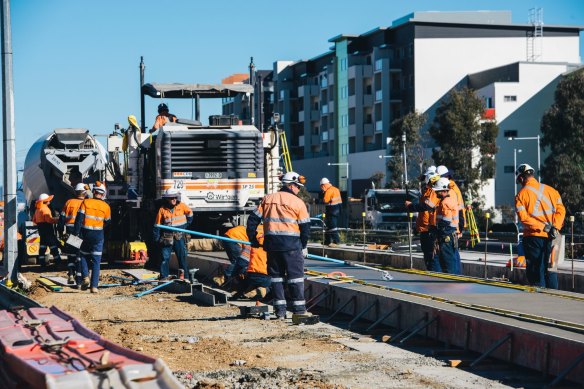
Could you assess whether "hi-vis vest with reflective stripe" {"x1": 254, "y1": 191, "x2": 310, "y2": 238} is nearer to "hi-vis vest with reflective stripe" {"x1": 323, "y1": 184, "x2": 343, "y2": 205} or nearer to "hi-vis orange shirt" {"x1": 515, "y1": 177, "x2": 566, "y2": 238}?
"hi-vis orange shirt" {"x1": 515, "y1": 177, "x2": 566, "y2": 238}

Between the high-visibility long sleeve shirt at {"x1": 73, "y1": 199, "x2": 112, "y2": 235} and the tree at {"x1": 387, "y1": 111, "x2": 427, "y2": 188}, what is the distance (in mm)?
55570

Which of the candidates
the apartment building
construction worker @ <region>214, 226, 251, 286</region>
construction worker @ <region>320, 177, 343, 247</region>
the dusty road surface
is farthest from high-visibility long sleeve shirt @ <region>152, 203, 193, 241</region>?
the apartment building

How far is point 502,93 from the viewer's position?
7675 centimetres

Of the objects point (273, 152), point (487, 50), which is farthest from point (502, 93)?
point (273, 152)

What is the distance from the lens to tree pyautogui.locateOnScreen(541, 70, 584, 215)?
54062mm

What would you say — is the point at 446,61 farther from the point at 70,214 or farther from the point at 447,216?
the point at 447,216

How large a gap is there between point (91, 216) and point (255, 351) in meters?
7.75

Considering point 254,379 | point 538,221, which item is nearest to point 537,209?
point 538,221

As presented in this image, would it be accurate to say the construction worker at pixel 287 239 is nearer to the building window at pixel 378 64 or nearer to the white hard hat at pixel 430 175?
the white hard hat at pixel 430 175

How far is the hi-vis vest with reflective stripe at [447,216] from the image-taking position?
17703 mm

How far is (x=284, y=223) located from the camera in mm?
13984

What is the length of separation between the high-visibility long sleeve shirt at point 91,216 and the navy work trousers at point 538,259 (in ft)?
24.1

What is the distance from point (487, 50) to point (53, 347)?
7979 centimetres

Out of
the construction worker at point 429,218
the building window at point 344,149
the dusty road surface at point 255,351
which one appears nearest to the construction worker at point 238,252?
the dusty road surface at point 255,351
